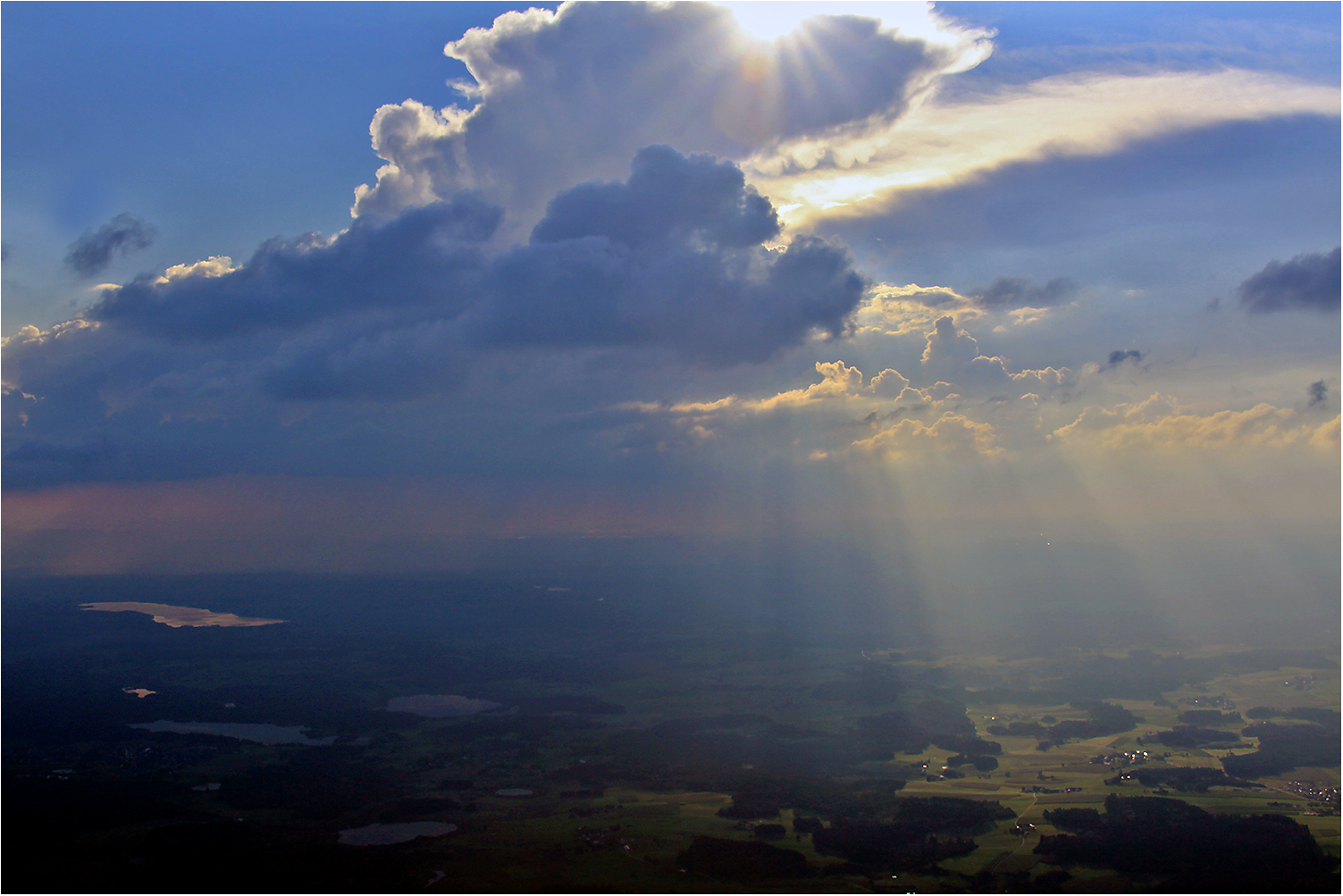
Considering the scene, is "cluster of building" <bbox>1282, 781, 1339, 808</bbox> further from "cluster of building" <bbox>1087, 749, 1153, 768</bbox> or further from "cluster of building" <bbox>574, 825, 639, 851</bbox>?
"cluster of building" <bbox>574, 825, 639, 851</bbox>

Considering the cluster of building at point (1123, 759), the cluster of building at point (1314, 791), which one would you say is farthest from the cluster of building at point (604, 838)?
the cluster of building at point (1314, 791)

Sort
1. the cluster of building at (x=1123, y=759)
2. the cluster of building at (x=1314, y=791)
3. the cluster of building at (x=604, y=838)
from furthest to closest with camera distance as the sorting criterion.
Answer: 1. the cluster of building at (x=1123, y=759)
2. the cluster of building at (x=1314, y=791)
3. the cluster of building at (x=604, y=838)

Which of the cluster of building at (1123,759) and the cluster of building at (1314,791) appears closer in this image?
the cluster of building at (1314,791)

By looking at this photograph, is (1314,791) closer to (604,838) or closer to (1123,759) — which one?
(1123,759)

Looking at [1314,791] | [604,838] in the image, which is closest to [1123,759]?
[1314,791]

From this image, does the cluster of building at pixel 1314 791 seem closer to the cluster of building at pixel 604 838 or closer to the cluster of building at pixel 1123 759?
the cluster of building at pixel 1123 759

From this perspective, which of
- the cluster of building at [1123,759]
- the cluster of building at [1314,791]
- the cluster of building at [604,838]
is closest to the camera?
the cluster of building at [604,838]

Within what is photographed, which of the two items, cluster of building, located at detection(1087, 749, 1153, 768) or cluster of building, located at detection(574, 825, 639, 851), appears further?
cluster of building, located at detection(1087, 749, 1153, 768)

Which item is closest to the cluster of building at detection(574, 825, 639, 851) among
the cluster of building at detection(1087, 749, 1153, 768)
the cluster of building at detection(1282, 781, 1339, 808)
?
the cluster of building at detection(1087, 749, 1153, 768)

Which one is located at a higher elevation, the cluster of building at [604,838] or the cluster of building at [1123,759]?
the cluster of building at [1123,759]

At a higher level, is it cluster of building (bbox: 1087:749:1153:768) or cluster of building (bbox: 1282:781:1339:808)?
cluster of building (bbox: 1087:749:1153:768)

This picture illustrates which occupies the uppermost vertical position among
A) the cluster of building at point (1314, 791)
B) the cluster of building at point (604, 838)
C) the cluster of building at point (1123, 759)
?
the cluster of building at point (1123, 759)


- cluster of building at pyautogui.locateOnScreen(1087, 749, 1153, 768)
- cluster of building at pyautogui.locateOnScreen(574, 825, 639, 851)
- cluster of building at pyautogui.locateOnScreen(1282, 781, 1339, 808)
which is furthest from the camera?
cluster of building at pyautogui.locateOnScreen(1087, 749, 1153, 768)

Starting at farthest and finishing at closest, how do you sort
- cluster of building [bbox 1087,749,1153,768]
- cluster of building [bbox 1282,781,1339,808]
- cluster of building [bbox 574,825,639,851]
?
1. cluster of building [bbox 1087,749,1153,768]
2. cluster of building [bbox 1282,781,1339,808]
3. cluster of building [bbox 574,825,639,851]
